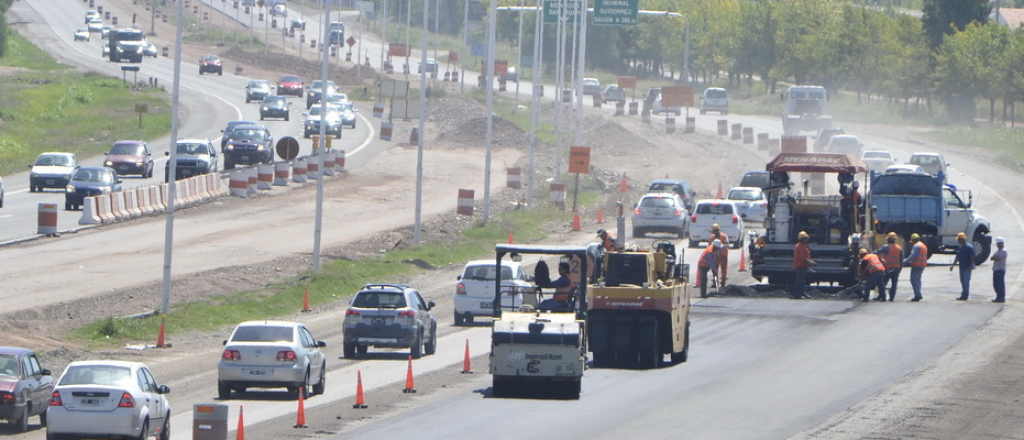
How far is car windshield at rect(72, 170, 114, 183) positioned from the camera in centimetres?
5172

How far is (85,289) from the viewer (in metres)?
35.7

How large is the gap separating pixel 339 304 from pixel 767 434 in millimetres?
18750

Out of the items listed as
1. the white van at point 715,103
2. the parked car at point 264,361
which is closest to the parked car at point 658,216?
the parked car at point 264,361

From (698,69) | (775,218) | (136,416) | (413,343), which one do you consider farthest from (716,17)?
(136,416)

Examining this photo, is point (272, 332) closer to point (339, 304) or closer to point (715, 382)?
point (715, 382)

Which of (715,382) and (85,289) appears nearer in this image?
(715,382)

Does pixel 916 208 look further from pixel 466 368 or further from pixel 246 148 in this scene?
pixel 246 148

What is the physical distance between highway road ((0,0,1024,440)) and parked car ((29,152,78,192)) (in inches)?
321

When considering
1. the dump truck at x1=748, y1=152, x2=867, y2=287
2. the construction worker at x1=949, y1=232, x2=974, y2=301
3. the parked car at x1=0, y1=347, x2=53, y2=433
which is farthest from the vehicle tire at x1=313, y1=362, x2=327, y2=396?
the construction worker at x1=949, y1=232, x2=974, y2=301

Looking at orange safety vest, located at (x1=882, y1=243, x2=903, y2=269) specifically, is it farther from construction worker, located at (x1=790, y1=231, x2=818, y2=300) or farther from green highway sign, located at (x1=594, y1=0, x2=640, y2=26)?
green highway sign, located at (x1=594, y1=0, x2=640, y2=26)

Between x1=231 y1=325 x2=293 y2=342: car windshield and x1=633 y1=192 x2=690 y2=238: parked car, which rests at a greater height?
x1=633 y1=192 x2=690 y2=238: parked car

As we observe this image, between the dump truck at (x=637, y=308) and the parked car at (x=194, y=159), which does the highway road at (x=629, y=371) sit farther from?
the parked car at (x=194, y=159)

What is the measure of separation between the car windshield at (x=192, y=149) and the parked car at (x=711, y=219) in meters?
22.7

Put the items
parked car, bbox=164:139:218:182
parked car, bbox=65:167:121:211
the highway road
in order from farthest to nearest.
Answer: parked car, bbox=164:139:218:182 < parked car, bbox=65:167:121:211 < the highway road
